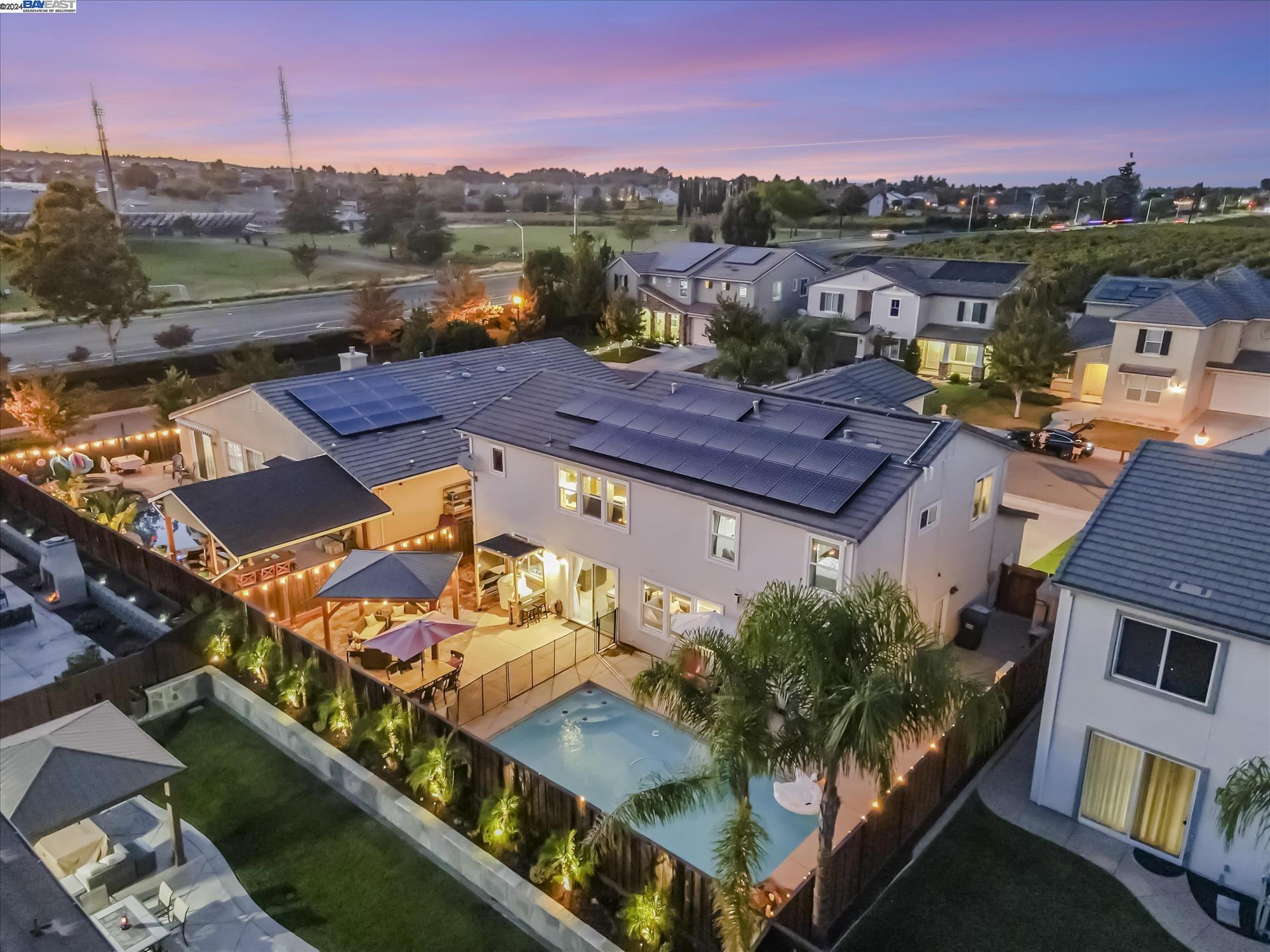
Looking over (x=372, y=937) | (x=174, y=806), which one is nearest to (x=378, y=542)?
(x=174, y=806)

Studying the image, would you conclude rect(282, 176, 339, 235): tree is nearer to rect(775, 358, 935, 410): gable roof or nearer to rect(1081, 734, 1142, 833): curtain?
rect(775, 358, 935, 410): gable roof

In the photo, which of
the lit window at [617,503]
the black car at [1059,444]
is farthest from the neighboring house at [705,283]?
the lit window at [617,503]

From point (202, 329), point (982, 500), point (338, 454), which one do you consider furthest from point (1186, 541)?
point (202, 329)

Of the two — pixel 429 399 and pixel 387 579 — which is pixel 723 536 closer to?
pixel 387 579

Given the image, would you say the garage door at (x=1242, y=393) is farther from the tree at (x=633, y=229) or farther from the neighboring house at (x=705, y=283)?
the tree at (x=633, y=229)

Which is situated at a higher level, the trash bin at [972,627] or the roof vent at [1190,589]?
the roof vent at [1190,589]
